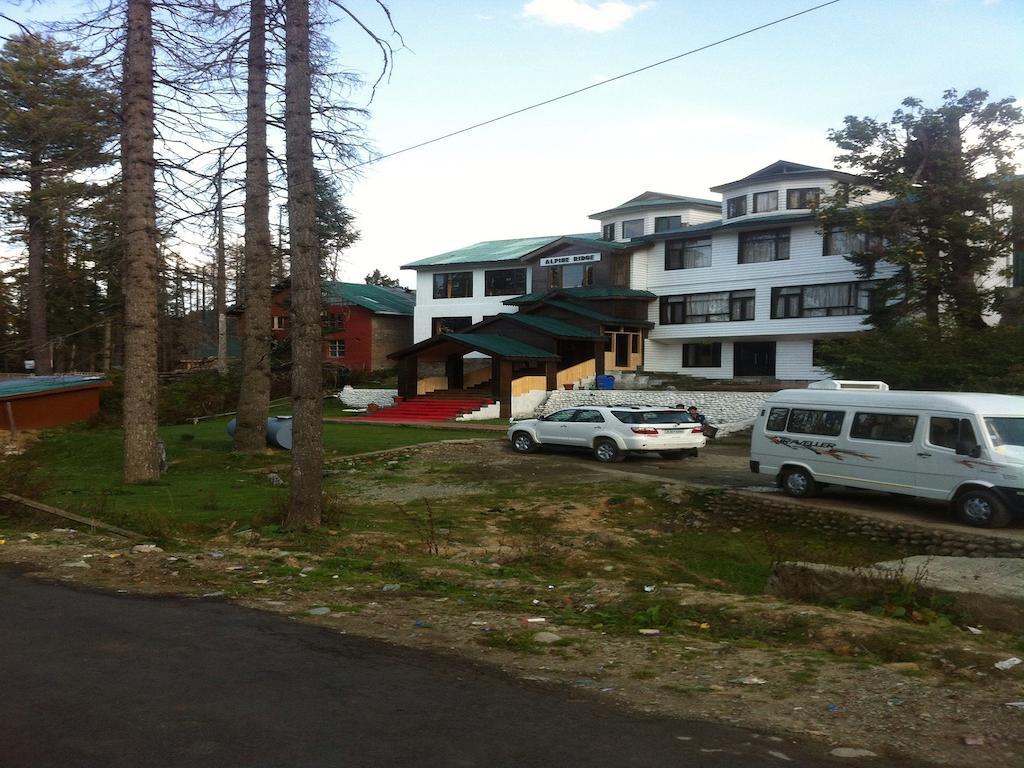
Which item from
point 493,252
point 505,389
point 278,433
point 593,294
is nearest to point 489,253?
point 493,252

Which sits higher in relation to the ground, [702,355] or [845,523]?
[702,355]

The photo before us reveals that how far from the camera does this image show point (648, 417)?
23484 mm

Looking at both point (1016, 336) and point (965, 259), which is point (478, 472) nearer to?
point (1016, 336)

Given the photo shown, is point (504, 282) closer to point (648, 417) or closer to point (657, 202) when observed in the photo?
point (657, 202)

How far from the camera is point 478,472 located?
21.1 m

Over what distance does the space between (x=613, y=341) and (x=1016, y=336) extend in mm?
22531

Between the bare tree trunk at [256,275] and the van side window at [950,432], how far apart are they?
594 inches

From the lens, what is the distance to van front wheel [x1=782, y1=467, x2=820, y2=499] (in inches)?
671

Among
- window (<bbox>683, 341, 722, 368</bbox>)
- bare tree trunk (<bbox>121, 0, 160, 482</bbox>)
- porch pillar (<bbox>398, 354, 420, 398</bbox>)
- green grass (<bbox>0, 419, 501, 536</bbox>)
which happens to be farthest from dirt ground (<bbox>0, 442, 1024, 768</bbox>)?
window (<bbox>683, 341, 722, 368</bbox>)

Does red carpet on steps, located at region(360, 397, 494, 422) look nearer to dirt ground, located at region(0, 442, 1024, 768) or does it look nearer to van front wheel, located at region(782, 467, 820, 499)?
A: van front wheel, located at region(782, 467, 820, 499)

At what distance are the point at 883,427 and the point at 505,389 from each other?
75.4ft

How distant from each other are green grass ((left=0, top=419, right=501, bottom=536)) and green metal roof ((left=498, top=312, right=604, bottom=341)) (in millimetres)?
10391

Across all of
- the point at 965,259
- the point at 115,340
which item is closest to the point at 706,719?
the point at 965,259

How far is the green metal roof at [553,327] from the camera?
4047 centimetres
